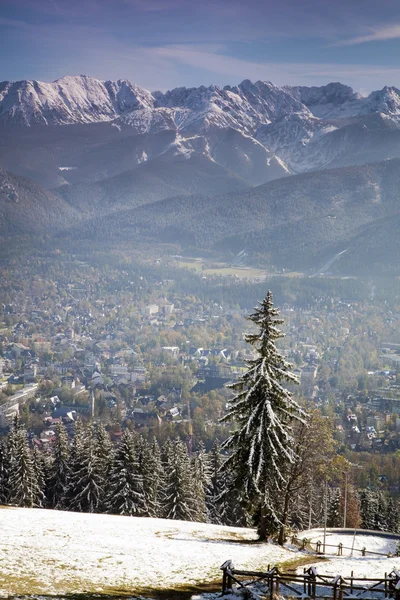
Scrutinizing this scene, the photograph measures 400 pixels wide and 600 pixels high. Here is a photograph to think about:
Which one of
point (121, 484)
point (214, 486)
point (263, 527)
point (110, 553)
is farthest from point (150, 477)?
point (110, 553)

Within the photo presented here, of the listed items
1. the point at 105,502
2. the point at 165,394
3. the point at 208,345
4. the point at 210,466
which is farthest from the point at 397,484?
the point at 208,345

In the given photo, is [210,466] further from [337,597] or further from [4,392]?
[4,392]

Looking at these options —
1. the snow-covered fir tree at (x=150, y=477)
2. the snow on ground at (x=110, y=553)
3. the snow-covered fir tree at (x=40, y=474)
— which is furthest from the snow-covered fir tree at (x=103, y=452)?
the snow on ground at (x=110, y=553)

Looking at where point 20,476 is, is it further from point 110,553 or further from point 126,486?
point 110,553

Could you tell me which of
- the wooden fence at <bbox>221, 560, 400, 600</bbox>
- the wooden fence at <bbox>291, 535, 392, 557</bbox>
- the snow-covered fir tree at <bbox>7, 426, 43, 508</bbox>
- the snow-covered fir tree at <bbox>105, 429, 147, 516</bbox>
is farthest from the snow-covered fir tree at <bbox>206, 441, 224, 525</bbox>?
the wooden fence at <bbox>221, 560, 400, 600</bbox>

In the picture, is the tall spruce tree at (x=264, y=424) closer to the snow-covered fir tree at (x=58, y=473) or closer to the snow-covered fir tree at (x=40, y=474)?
the snow-covered fir tree at (x=40, y=474)

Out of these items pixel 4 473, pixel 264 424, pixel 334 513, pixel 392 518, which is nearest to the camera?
A: pixel 264 424

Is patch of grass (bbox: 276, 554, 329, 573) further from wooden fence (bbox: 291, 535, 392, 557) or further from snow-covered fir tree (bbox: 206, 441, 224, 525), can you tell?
snow-covered fir tree (bbox: 206, 441, 224, 525)
